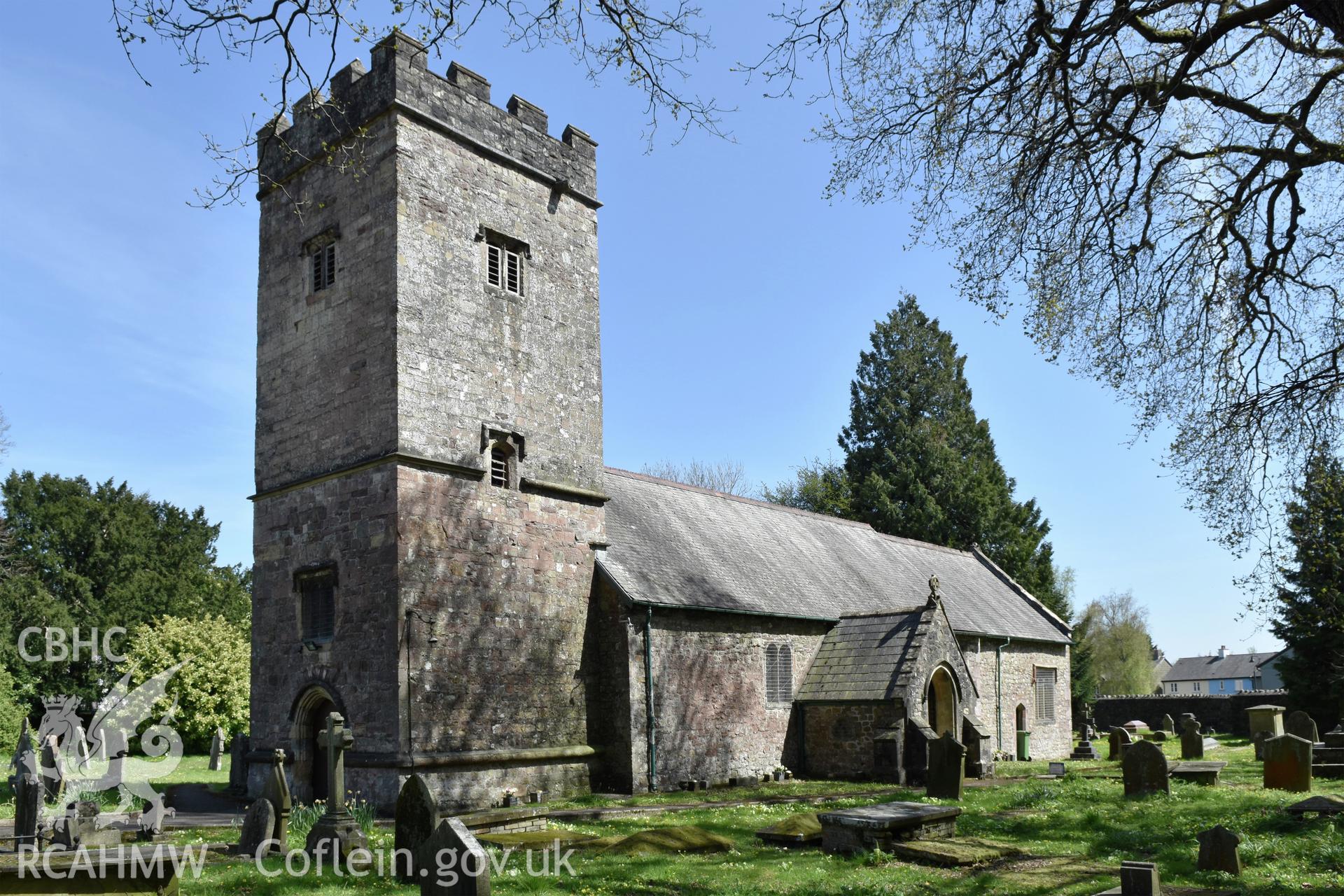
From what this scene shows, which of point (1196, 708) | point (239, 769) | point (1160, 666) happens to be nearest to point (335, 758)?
point (239, 769)

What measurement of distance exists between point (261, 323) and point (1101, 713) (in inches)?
1783

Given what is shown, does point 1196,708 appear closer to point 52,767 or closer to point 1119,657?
point 1119,657

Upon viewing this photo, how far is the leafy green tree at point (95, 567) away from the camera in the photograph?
140 ft

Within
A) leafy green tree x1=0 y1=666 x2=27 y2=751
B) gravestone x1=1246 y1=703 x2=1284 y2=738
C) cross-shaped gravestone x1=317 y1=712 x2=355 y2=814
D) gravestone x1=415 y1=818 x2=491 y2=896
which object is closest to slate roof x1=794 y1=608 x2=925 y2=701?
gravestone x1=1246 y1=703 x2=1284 y2=738

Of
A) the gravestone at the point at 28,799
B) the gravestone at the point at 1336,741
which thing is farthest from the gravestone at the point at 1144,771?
the gravestone at the point at 28,799

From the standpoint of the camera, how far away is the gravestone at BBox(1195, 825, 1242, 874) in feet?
34.4

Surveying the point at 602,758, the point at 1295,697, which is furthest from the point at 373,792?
the point at 1295,697

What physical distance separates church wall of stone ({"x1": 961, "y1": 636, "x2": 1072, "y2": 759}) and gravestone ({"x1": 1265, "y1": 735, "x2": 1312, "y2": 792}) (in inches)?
436

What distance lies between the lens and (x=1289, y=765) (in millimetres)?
17453

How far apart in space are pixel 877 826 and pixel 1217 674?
9173cm

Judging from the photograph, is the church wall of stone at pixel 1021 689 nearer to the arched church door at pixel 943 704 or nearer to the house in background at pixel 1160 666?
the arched church door at pixel 943 704

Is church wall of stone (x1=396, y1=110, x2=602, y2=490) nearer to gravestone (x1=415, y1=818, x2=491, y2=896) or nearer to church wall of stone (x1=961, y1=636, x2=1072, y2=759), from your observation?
gravestone (x1=415, y1=818, x2=491, y2=896)

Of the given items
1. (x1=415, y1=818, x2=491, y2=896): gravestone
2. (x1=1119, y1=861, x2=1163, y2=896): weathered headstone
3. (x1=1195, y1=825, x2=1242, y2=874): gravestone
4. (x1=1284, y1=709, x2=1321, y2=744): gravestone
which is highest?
(x1=415, y1=818, x2=491, y2=896): gravestone

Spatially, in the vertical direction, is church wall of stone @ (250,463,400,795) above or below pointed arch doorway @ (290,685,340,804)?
above
